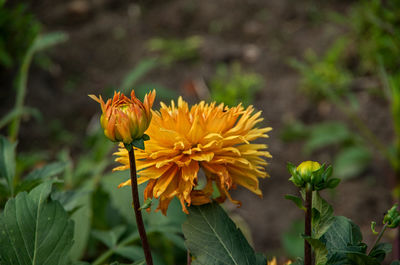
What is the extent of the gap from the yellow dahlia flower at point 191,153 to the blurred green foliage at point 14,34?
1.40 meters

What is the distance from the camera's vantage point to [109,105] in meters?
0.53

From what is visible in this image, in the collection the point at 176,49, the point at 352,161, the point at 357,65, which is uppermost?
the point at 176,49

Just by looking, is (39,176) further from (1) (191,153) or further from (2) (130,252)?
(1) (191,153)

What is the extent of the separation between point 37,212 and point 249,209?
1.53 metres

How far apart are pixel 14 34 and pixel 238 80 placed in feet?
4.49

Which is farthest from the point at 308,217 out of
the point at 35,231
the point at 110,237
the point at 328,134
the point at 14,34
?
the point at 14,34

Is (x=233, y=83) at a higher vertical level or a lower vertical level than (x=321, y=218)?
higher

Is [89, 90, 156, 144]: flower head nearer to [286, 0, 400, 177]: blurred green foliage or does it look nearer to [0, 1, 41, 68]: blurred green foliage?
[0, 1, 41, 68]: blurred green foliage

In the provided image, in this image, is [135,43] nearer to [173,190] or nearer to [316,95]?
[316,95]

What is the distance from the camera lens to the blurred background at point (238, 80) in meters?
1.77

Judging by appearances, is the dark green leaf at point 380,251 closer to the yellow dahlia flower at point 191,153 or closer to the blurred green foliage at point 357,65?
the yellow dahlia flower at point 191,153

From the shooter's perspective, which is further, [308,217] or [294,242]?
[294,242]

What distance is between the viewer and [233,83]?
2660mm

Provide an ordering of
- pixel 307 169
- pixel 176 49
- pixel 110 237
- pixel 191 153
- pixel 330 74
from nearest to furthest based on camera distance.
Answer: pixel 307 169 → pixel 191 153 → pixel 110 237 → pixel 330 74 → pixel 176 49
